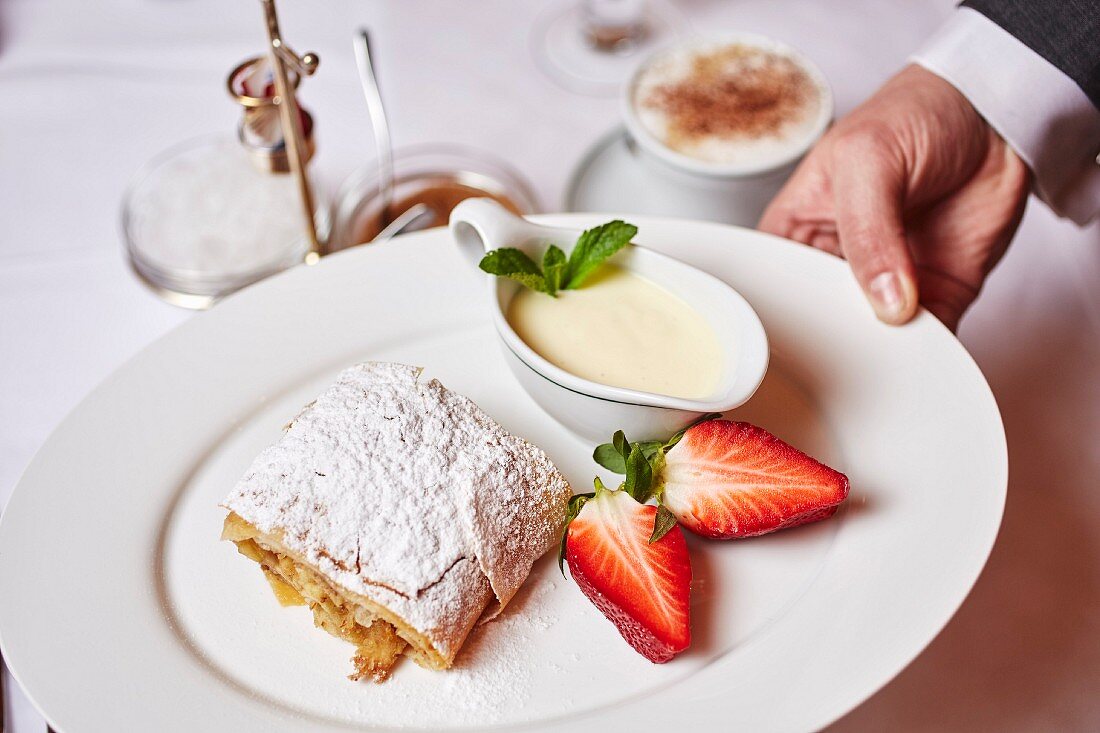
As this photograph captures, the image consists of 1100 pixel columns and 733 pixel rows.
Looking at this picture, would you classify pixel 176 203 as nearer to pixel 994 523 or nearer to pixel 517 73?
pixel 517 73

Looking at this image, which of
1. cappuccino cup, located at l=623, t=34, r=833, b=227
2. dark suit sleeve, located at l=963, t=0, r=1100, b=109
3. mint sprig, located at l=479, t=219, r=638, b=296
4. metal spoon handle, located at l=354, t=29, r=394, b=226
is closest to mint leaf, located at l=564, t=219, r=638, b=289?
mint sprig, located at l=479, t=219, r=638, b=296

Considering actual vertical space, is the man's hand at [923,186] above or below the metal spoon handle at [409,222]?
above

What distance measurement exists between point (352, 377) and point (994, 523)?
77 centimetres

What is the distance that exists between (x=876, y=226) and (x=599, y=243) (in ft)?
1.45

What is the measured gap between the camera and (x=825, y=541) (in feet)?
3.49

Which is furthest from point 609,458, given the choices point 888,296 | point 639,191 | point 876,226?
point 639,191

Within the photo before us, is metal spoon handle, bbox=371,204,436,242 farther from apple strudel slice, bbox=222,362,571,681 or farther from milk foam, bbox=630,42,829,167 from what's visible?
apple strudel slice, bbox=222,362,571,681

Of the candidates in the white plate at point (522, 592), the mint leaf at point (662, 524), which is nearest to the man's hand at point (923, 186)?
the white plate at point (522, 592)

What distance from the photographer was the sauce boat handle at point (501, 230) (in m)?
1.14

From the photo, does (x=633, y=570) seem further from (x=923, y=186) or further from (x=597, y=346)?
(x=923, y=186)

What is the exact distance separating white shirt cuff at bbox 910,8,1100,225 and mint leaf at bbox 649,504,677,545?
39.2 inches

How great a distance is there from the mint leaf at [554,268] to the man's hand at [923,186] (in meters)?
0.45

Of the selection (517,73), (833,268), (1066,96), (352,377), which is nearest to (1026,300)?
(1066,96)

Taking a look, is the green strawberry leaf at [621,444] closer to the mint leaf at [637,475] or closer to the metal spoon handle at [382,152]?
the mint leaf at [637,475]
